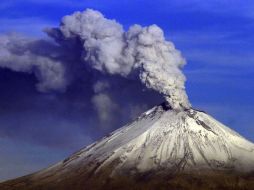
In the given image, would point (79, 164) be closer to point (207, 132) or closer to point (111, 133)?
point (111, 133)

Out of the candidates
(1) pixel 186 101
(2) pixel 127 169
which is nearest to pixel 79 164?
(2) pixel 127 169

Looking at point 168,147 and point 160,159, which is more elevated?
point 168,147

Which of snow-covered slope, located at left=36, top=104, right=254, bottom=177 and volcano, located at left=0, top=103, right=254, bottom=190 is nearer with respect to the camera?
volcano, located at left=0, top=103, right=254, bottom=190

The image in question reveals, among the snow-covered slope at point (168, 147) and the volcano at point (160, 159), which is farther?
the snow-covered slope at point (168, 147)

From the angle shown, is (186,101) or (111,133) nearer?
(186,101)

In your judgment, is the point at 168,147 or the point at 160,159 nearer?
the point at 160,159
